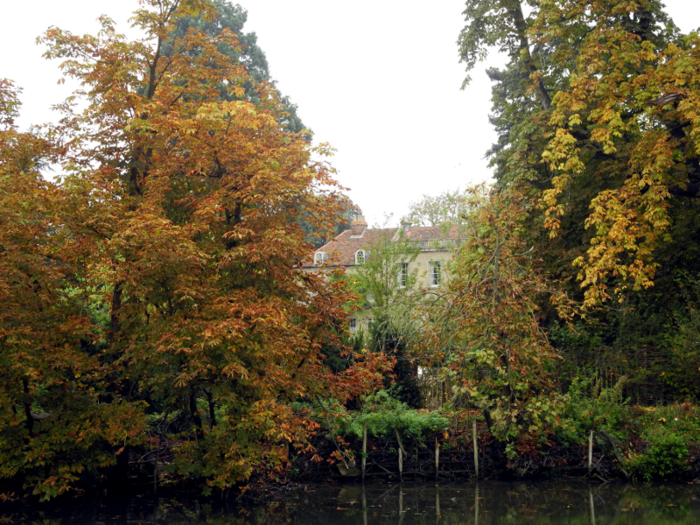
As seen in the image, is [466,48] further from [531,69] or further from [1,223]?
[1,223]

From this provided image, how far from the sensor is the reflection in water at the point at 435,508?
10180mm

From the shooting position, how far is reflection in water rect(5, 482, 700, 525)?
10.2 meters

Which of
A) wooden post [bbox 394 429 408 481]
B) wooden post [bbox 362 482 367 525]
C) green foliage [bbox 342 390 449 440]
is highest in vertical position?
green foliage [bbox 342 390 449 440]

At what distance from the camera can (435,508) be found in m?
11.2

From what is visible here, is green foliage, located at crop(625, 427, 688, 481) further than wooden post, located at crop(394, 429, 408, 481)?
No

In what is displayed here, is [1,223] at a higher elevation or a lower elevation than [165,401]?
higher

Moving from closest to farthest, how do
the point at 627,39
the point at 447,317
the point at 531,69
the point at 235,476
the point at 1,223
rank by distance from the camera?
the point at 1,223, the point at 235,476, the point at 447,317, the point at 627,39, the point at 531,69

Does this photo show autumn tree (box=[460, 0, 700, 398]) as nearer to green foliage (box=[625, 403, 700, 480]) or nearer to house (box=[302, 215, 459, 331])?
green foliage (box=[625, 403, 700, 480])

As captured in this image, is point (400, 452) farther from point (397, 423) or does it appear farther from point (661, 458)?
point (661, 458)

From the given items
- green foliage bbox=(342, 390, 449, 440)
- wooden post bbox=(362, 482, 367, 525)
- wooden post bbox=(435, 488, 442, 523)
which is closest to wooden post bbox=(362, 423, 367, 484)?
green foliage bbox=(342, 390, 449, 440)

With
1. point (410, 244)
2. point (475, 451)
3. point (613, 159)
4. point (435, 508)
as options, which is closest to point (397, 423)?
point (475, 451)

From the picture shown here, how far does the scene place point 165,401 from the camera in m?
11.1

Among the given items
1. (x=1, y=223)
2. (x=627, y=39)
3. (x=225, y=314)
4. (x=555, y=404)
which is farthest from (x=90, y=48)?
(x=627, y=39)

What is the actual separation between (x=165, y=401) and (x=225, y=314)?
7.74ft
